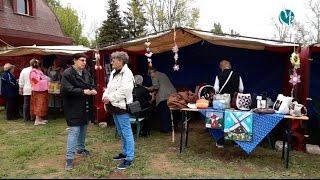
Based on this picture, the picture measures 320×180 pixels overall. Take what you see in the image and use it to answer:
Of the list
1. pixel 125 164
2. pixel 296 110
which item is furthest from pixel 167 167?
pixel 296 110

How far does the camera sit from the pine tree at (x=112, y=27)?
103 ft

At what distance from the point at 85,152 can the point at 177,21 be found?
3031 centimetres

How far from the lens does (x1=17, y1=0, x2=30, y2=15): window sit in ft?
57.5

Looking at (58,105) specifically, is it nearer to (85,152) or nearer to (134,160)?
(85,152)

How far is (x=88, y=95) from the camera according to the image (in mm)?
4875

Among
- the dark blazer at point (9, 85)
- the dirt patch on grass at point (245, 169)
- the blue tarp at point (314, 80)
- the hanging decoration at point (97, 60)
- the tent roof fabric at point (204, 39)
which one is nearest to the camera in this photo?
the dirt patch on grass at point (245, 169)

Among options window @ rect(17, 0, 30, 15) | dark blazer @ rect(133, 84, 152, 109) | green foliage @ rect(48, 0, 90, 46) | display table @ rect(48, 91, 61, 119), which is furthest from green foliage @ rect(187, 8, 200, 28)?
dark blazer @ rect(133, 84, 152, 109)

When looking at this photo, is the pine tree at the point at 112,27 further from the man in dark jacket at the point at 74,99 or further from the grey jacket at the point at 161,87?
the man in dark jacket at the point at 74,99

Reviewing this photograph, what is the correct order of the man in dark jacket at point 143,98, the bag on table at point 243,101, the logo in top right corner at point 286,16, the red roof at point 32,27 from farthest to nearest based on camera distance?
the red roof at point 32,27, the man in dark jacket at point 143,98, the logo in top right corner at point 286,16, the bag on table at point 243,101

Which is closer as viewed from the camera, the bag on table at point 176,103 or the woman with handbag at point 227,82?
the bag on table at point 176,103

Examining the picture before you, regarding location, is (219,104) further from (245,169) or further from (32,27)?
(32,27)

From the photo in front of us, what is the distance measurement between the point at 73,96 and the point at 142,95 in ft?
7.81

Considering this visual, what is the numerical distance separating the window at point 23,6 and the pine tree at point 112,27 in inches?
522

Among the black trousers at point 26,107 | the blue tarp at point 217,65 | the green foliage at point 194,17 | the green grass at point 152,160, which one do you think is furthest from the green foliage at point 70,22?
the green grass at point 152,160
